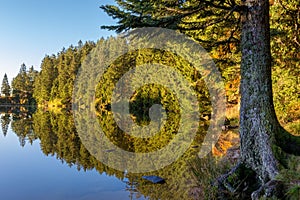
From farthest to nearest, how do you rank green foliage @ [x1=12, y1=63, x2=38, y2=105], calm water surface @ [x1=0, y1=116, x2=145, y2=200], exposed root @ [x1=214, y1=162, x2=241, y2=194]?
green foliage @ [x1=12, y1=63, x2=38, y2=105], calm water surface @ [x1=0, y1=116, x2=145, y2=200], exposed root @ [x1=214, y1=162, x2=241, y2=194]

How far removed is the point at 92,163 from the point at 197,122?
1315 cm

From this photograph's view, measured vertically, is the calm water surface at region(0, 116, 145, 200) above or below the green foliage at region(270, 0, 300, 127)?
below

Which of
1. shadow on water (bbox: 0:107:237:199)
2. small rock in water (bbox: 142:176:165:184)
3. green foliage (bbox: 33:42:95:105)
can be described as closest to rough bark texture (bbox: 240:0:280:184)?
shadow on water (bbox: 0:107:237:199)

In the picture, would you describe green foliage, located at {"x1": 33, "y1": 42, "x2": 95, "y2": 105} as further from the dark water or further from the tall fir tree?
the tall fir tree

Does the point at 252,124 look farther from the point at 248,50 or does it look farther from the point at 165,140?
the point at 165,140

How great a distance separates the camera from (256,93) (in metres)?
5.42

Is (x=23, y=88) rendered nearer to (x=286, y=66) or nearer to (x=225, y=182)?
(x=286, y=66)

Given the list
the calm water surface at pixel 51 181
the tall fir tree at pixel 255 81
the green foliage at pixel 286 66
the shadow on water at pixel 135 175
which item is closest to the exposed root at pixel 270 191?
the tall fir tree at pixel 255 81

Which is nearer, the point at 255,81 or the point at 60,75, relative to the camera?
the point at 255,81

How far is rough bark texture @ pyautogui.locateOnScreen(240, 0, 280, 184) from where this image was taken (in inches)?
208

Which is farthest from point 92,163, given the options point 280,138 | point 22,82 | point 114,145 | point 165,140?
point 22,82

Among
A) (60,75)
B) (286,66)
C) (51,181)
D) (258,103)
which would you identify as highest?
(60,75)

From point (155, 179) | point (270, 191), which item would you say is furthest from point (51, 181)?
point (270, 191)

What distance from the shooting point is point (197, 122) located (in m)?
24.8
